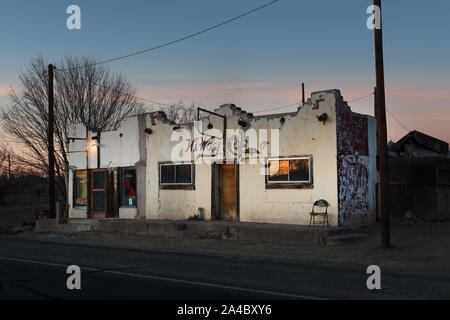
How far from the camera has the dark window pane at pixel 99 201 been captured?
23.9m

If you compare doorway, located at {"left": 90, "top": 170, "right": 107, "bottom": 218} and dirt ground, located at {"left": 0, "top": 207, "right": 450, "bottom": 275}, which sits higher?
doorway, located at {"left": 90, "top": 170, "right": 107, "bottom": 218}

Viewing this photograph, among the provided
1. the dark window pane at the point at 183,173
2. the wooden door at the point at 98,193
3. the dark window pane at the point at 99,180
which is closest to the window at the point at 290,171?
the dark window pane at the point at 183,173

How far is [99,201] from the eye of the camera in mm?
Result: 24062

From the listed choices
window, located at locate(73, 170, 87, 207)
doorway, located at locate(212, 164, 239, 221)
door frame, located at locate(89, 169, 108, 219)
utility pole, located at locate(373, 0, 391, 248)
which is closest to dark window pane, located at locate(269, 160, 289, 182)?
doorway, located at locate(212, 164, 239, 221)

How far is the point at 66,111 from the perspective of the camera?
99.1 ft

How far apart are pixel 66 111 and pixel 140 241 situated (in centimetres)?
1497

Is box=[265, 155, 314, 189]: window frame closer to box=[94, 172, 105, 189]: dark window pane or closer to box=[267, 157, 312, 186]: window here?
box=[267, 157, 312, 186]: window

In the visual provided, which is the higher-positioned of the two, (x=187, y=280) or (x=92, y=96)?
(x=92, y=96)

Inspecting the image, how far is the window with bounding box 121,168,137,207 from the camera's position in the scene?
22.9 meters

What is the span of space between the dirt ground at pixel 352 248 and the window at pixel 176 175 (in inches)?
117

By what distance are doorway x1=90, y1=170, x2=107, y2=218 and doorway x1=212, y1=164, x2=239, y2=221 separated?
→ 6.47m

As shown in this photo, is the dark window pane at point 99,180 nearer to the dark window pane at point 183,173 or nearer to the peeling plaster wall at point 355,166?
the dark window pane at point 183,173
